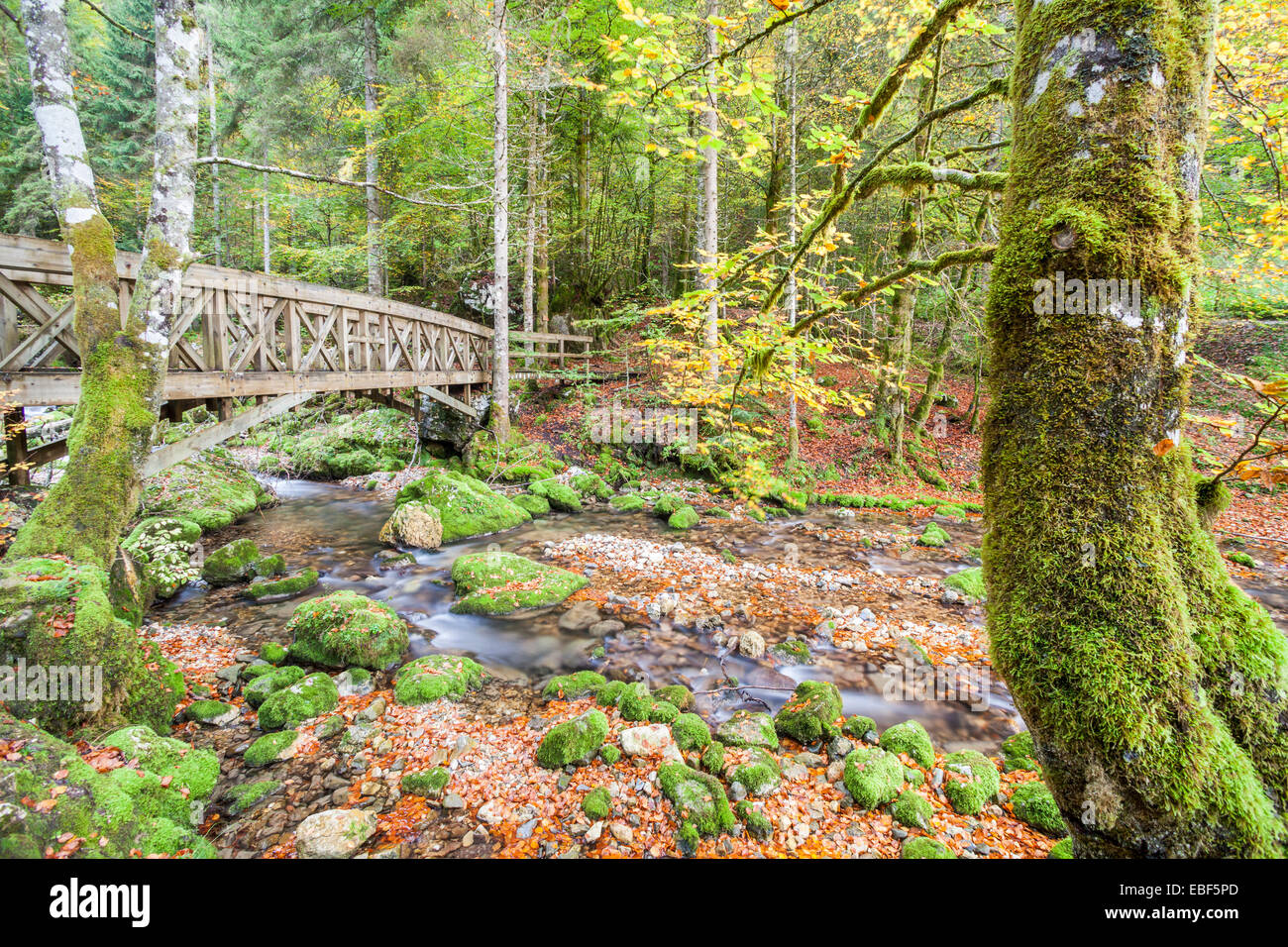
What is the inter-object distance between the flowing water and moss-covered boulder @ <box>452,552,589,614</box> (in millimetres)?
200

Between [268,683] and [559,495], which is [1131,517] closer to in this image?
[268,683]

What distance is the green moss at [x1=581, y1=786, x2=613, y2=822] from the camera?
3.30 meters

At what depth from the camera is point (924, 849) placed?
2986 mm

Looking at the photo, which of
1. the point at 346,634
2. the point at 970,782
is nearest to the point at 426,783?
the point at 346,634

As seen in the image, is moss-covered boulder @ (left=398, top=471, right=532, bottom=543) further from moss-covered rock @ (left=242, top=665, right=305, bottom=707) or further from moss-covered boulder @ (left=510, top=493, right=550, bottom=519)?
moss-covered rock @ (left=242, top=665, right=305, bottom=707)

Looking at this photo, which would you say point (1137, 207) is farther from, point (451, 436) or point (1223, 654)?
point (451, 436)

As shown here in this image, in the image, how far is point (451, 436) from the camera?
13961 mm

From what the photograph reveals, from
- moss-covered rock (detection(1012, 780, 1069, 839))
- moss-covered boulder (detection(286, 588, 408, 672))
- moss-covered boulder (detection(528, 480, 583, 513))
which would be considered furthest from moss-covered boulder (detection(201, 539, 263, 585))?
moss-covered rock (detection(1012, 780, 1069, 839))

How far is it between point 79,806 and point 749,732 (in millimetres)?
4019

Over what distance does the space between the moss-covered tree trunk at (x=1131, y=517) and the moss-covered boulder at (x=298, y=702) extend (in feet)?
16.6

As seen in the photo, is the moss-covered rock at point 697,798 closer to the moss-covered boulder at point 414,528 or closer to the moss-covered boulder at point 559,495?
the moss-covered boulder at point 414,528

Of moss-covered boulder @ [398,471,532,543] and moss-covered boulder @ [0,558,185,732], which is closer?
moss-covered boulder @ [0,558,185,732]

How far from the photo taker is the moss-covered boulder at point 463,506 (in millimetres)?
9492
